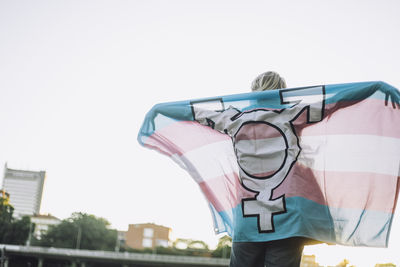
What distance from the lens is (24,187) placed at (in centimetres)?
13688

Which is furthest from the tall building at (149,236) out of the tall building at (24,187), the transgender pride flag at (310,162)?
the tall building at (24,187)

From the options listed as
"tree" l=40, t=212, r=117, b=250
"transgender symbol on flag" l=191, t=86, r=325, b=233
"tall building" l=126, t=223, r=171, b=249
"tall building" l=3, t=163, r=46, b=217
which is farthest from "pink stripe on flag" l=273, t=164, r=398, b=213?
"tall building" l=3, t=163, r=46, b=217

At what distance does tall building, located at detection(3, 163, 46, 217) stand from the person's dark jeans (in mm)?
146436

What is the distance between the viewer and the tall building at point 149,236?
68375 millimetres

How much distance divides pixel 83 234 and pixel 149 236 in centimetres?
1537

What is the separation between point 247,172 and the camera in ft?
7.28

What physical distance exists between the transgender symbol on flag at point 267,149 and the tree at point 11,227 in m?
55.2

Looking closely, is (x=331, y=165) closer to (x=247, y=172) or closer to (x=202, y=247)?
(x=247, y=172)

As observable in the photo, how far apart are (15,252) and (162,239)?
26550mm

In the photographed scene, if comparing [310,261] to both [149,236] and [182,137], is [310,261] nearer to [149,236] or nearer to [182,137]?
[182,137]

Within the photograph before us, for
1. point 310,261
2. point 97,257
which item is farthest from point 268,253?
point 97,257

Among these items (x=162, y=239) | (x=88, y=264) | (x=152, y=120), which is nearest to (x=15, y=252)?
(x=88, y=264)

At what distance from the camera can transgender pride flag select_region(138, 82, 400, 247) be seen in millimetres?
2111

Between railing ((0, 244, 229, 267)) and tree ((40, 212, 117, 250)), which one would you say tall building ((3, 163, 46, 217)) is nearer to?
tree ((40, 212, 117, 250))
